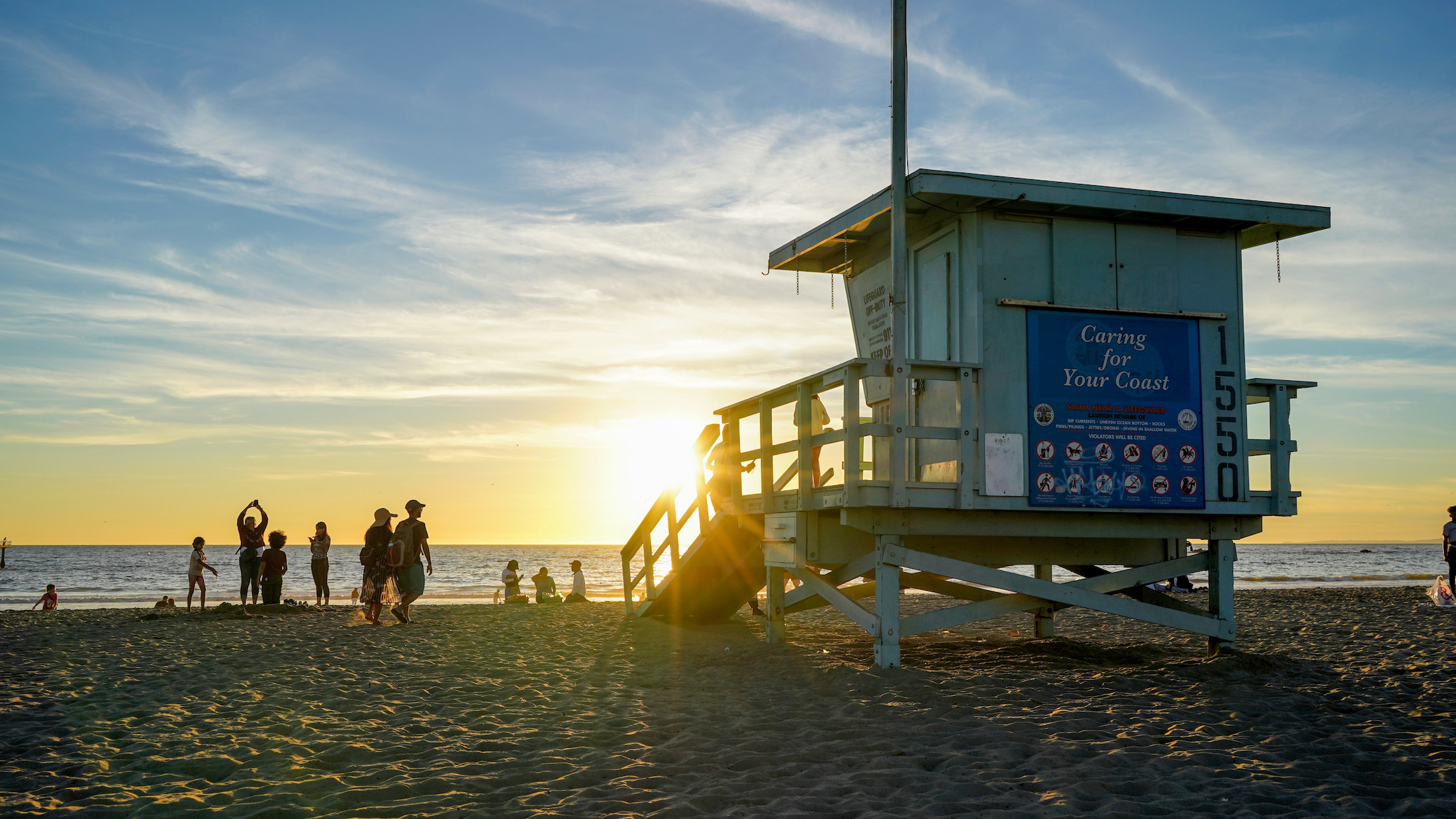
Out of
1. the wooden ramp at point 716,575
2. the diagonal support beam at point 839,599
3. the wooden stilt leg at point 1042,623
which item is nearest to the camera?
the diagonal support beam at point 839,599

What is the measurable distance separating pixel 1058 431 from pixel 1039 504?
2.21ft

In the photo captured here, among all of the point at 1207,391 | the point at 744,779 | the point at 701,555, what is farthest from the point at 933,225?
the point at 744,779

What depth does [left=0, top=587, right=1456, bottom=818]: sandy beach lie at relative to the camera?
4984 millimetres

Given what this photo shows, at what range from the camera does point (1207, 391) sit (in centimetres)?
929

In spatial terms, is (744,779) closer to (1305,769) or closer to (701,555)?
(1305,769)

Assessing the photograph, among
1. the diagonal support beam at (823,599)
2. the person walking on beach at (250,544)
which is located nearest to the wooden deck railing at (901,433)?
the diagonal support beam at (823,599)

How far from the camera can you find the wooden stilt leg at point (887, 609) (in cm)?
865

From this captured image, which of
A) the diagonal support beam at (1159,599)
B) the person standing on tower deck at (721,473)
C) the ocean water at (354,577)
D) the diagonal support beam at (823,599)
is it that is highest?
the person standing on tower deck at (721,473)

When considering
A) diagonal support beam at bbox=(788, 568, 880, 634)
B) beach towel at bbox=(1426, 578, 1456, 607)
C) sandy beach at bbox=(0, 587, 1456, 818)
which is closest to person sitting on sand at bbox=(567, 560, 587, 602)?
sandy beach at bbox=(0, 587, 1456, 818)

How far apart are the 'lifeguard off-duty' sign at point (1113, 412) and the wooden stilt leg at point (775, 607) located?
127 inches

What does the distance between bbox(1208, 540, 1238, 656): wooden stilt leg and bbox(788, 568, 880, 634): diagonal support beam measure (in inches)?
132

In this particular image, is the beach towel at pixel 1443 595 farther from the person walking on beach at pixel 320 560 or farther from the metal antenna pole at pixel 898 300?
the person walking on beach at pixel 320 560

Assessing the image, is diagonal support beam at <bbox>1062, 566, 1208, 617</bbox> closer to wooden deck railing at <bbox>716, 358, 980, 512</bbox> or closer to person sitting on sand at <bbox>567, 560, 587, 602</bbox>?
wooden deck railing at <bbox>716, 358, 980, 512</bbox>

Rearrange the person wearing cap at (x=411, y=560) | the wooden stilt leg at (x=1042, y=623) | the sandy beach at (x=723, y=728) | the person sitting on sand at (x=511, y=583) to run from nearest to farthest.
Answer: the sandy beach at (x=723, y=728)
the wooden stilt leg at (x=1042, y=623)
the person wearing cap at (x=411, y=560)
the person sitting on sand at (x=511, y=583)
